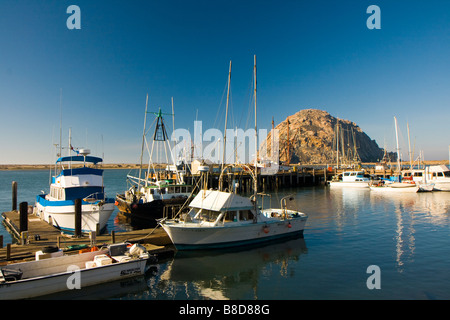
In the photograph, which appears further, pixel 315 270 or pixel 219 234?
pixel 219 234

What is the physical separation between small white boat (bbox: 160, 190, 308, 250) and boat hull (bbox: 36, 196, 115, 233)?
614cm

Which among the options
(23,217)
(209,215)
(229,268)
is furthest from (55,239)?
(229,268)

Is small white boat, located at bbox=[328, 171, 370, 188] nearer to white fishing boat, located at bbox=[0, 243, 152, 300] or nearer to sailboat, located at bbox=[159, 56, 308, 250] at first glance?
sailboat, located at bbox=[159, 56, 308, 250]

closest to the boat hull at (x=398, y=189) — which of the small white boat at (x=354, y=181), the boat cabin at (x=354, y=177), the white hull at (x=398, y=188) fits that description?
the white hull at (x=398, y=188)

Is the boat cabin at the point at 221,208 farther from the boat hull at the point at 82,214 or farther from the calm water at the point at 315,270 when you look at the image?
the boat hull at the point at 82,214

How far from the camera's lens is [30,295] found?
10680mm

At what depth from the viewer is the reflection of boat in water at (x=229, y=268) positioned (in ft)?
41.3

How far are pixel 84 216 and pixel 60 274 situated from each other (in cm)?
990

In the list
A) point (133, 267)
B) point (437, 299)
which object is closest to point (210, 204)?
point (133, 267)

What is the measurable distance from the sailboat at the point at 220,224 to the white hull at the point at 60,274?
3.89 meters

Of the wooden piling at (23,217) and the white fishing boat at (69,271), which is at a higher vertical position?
the wooden piling at (23,217)

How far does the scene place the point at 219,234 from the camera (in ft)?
56.1

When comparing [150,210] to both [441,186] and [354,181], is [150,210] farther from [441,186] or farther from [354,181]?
[441,186]

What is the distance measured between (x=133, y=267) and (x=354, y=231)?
1808 cm
